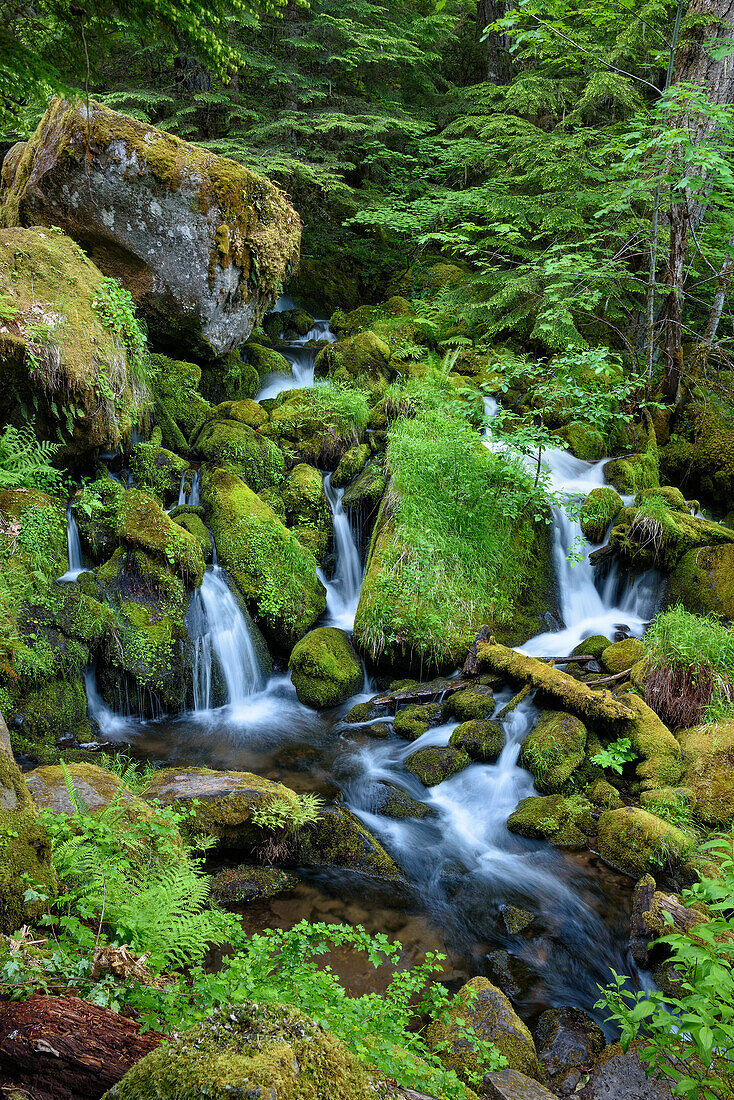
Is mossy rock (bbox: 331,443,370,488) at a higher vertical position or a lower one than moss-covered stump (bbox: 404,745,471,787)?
higher

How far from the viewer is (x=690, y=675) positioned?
6461 millimetres

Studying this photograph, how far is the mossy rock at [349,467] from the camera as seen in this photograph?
10.0 meters

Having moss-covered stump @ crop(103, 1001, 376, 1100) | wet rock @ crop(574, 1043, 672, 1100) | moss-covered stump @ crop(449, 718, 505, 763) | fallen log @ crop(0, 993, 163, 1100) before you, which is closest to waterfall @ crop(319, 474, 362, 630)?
moss-covered stump @ crop(449, 718, 505, 763)

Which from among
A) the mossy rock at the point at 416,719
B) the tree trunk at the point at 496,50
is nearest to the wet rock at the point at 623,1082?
the mossy rock at the point at 416,719

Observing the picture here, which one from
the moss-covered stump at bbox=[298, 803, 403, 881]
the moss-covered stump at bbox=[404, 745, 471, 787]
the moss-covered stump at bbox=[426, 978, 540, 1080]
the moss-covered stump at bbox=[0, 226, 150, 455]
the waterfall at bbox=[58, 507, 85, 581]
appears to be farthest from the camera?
the waterfall at bbox=[58, 507, 85, 581]

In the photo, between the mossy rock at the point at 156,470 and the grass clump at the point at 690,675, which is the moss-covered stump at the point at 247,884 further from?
the mossy rock at the point at 156,470

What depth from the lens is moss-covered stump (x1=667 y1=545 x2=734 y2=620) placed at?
26.2 ft

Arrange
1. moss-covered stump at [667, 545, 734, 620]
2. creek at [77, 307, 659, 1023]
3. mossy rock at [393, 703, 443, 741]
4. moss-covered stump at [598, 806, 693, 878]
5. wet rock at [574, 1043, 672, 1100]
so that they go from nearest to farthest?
wet rock at [574, 1043, 672, 1100] < creek at [77, 307, 659, 1023] < moss-covered stump at [598, 806, 693, 878] < mossy rock at [393, 703, 443, 741] < moss-covered stump at [667, 545, 734, 620]

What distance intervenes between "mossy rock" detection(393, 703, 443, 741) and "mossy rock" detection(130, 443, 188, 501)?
14.9 ft

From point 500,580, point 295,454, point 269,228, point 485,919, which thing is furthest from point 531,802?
point 269,228

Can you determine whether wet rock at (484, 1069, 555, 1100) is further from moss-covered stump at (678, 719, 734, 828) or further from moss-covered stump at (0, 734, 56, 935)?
moss-covered stump at (678, 719, 734, 828)

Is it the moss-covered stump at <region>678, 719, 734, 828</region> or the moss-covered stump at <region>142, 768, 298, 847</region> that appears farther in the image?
the moss-covered stump at <region>678, 719, 734, 828</region>

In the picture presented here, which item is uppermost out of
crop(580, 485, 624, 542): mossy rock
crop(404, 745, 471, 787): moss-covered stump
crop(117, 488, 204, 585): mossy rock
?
crop(117, 488, 204, 585): mossy rock

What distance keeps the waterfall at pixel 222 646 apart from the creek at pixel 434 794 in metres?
0.02
